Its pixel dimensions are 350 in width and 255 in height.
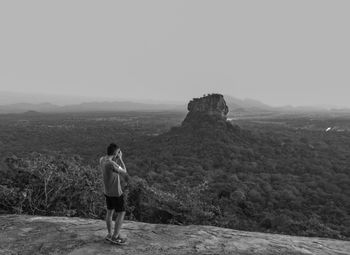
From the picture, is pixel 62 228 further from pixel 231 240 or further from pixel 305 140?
pixel 305 140

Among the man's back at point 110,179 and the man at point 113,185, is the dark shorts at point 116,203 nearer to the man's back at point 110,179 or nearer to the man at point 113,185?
the man at point 113,185

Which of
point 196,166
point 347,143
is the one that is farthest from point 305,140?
point 196,166

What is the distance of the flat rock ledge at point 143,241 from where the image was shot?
8.62 metres

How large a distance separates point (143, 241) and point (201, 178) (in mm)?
21097

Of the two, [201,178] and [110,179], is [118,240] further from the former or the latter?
[201,178]

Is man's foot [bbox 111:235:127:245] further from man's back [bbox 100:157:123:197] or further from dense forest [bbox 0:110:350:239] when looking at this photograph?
dense forest [bbox 0:110:350:239]

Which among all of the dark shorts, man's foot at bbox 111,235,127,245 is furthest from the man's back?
man's foot at bbox 111,235,127,245

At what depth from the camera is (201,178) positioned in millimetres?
30000

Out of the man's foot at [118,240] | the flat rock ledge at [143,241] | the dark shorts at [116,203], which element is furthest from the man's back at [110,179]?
the flat rock ledge at [143,241]

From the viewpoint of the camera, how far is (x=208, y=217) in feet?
59.3

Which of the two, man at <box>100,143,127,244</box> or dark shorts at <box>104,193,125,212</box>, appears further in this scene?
dark shorts at <box>104,193,125,212</box>

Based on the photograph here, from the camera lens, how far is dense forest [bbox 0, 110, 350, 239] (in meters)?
15.5

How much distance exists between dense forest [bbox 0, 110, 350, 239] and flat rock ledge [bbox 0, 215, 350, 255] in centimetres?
183

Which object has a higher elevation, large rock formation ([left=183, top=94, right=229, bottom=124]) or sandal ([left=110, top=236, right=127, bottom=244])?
large rock formation ([left=183, top=94, right=229, bottom=124])
